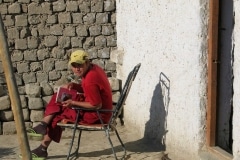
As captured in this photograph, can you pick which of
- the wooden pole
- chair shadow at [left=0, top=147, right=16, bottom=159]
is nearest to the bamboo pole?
the wooden pole

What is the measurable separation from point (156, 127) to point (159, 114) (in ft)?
0.62

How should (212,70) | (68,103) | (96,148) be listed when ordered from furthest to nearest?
(96,148) → (68,103) → (212,70)

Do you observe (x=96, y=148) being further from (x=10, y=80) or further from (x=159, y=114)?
(x=10, y=80)

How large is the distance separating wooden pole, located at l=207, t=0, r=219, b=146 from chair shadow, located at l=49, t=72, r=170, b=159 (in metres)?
1.01

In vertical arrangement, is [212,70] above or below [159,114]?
above

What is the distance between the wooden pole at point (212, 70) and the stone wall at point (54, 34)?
13.3 ft

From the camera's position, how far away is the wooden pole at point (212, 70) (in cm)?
490

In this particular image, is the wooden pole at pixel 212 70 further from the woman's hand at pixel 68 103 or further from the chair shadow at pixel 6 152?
the chair shadow at pixel 6 152

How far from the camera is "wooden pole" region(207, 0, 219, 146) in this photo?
4.90m

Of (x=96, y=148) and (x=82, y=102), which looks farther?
(x=96, y=148)

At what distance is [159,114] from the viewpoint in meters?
6.29

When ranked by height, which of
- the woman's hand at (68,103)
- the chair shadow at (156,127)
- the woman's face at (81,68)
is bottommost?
the chair shadow at (156,127)
